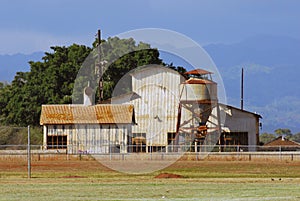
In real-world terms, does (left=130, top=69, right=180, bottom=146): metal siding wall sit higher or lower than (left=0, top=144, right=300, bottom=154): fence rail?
higher

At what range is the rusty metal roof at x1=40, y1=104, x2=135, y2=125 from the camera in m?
69.7

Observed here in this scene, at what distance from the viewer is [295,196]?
24.9 m

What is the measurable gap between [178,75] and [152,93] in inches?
124

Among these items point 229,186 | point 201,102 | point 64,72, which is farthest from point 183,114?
point 229,186

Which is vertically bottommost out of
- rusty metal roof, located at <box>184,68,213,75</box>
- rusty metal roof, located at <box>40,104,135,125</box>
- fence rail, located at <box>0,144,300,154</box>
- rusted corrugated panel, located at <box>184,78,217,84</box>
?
fence rail, located at <box>0,144,300,154</box>

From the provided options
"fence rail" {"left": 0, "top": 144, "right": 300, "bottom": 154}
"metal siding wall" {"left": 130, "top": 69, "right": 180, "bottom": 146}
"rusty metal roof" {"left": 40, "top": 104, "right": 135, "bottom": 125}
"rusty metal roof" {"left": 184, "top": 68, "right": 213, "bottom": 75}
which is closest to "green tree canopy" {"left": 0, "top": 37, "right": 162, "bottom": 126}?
"metal siding wall" {"left": 130, "top": 69, "right": 180, "bottom": 146}

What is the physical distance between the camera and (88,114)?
70.6 metres

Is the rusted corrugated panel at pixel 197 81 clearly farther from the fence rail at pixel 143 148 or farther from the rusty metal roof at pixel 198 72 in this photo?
the fence rail at pixel 143 148

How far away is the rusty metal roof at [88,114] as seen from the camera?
6969 centimetres

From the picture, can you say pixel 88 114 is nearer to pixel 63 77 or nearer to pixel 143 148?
pixel 143 148

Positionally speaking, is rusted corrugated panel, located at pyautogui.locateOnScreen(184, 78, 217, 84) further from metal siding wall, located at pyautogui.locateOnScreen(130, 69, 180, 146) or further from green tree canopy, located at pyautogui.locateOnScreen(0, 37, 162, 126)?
green tree canopy, located at pyautogui.locateOnScreen(0, 37, 162, 126)

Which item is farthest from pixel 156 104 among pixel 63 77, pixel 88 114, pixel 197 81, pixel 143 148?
pixel 63 77

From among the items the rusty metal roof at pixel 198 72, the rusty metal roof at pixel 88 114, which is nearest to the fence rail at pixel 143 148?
the rusty metal roof at pixel 88 114

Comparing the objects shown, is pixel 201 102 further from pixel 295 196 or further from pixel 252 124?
pixel 295 196
